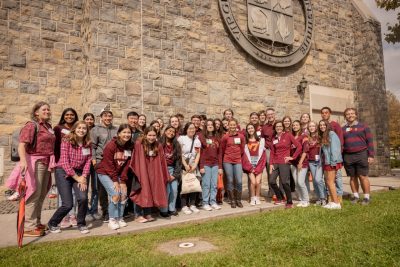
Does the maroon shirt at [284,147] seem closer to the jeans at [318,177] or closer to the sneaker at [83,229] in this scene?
the jeans at [318,177]

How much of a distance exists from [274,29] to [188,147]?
578cm

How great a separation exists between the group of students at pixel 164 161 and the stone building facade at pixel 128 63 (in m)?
1.72

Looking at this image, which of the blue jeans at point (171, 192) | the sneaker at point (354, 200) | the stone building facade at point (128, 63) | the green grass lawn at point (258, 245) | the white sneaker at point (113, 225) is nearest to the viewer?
the green grass lawn at point (258, 245)

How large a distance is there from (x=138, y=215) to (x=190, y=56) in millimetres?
4552

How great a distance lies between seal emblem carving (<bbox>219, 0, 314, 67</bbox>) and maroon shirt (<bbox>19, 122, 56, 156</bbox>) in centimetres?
596

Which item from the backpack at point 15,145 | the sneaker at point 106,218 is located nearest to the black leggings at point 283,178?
the sneaker at point 106,218

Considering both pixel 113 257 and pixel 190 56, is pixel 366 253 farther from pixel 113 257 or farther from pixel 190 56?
pixel 190 56

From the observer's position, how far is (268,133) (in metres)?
6.40

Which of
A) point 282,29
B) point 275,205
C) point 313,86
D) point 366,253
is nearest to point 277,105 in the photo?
point 313,86

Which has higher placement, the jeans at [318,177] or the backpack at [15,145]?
the backpack at [15,145]

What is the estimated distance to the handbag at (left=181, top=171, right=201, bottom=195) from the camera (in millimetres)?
5137

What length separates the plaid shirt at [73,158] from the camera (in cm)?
403

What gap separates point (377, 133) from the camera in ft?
35.7

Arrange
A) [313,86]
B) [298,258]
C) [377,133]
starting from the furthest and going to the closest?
1. [377,133]
2. [313,86]
3. [298,258]
